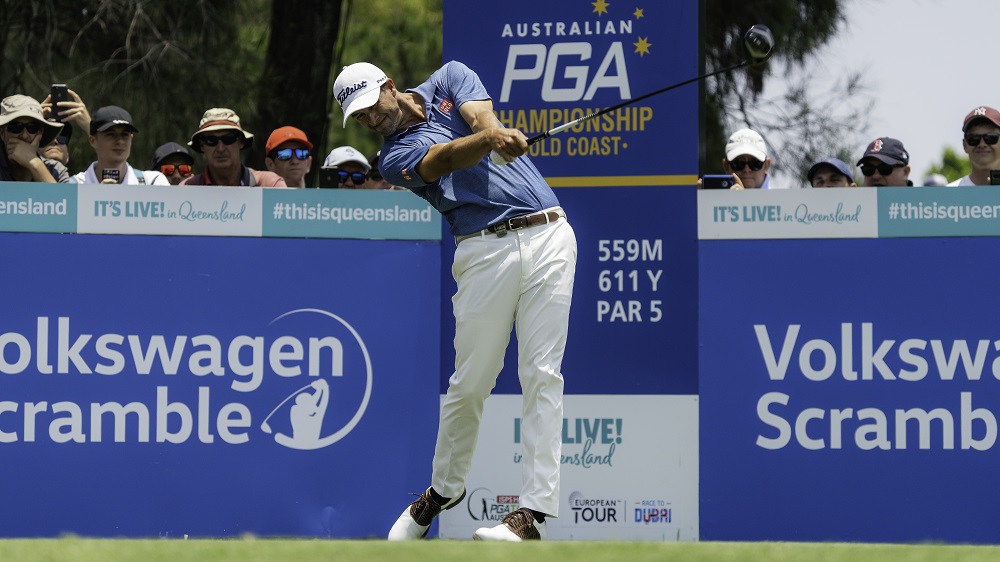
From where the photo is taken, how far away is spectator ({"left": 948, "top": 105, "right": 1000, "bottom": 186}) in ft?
26.9

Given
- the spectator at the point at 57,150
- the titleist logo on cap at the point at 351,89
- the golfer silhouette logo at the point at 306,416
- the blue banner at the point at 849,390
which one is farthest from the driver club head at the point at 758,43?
the spectator at the point at 57,150

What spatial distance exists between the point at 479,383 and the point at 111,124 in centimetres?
303

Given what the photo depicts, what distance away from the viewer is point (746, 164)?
873 centimetres

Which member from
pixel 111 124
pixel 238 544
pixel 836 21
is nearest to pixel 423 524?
pixel 238 544

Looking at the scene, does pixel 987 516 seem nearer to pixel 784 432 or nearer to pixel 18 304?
pixel 784 432

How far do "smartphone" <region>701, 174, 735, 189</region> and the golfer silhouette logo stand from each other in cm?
234

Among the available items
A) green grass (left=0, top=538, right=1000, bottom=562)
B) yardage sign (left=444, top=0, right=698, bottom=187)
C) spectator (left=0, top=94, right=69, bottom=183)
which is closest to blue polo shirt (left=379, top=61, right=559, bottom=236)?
yardage sign (left=444, top=0, right=698, bottom=187)

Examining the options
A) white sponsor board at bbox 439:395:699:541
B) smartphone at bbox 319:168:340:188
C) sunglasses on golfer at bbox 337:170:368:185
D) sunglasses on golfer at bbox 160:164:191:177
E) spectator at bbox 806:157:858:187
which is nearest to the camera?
white sponsor board at bbox 439:395:699:541

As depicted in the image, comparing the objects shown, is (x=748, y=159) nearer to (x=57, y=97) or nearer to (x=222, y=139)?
(x=222, y=139)

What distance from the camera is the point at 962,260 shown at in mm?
7039

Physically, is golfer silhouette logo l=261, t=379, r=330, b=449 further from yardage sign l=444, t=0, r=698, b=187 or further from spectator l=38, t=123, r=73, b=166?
spectator l=38, t=123, r=73, b=166

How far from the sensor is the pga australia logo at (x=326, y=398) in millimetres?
7227

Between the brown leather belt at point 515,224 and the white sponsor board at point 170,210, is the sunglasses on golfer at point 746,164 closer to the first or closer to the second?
the brown leather belt at point 515,224

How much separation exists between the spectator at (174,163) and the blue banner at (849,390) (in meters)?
3.66
